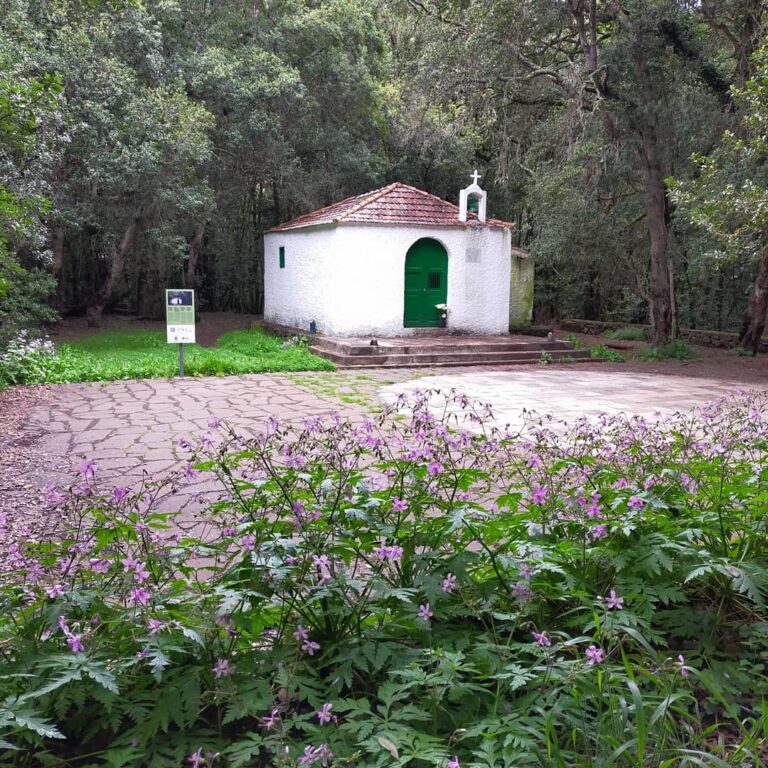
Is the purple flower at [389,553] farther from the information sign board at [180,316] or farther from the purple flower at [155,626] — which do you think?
the information sign board at [180,316]

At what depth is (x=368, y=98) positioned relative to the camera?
19719 mm

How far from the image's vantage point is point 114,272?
17.8 metres

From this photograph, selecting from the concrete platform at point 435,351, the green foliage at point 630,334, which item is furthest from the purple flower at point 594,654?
the green foliage at point 630,334

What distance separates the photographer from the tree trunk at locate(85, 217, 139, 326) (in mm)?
16922

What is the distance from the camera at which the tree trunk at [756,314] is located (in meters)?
15.8

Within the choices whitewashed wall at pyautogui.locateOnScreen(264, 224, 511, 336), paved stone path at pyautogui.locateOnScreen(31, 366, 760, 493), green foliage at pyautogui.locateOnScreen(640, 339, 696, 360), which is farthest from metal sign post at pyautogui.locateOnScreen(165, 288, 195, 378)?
green foliage at pyautogui.locateOnScreen(640, 339, 696, 360)

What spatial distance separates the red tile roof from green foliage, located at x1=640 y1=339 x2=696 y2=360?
14.7ft

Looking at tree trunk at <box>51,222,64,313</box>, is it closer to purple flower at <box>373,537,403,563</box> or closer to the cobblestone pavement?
the cobblestone pavement

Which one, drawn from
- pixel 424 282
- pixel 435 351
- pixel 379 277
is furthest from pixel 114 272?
pixel 435 351

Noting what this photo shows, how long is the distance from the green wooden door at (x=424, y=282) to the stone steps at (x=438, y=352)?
0.94m

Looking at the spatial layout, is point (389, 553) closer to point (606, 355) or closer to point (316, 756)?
point (316, 756)

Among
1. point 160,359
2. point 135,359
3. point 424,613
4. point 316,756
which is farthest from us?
point 135,359

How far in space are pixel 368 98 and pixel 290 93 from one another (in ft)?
8.92

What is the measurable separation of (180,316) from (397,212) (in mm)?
→ 6874
